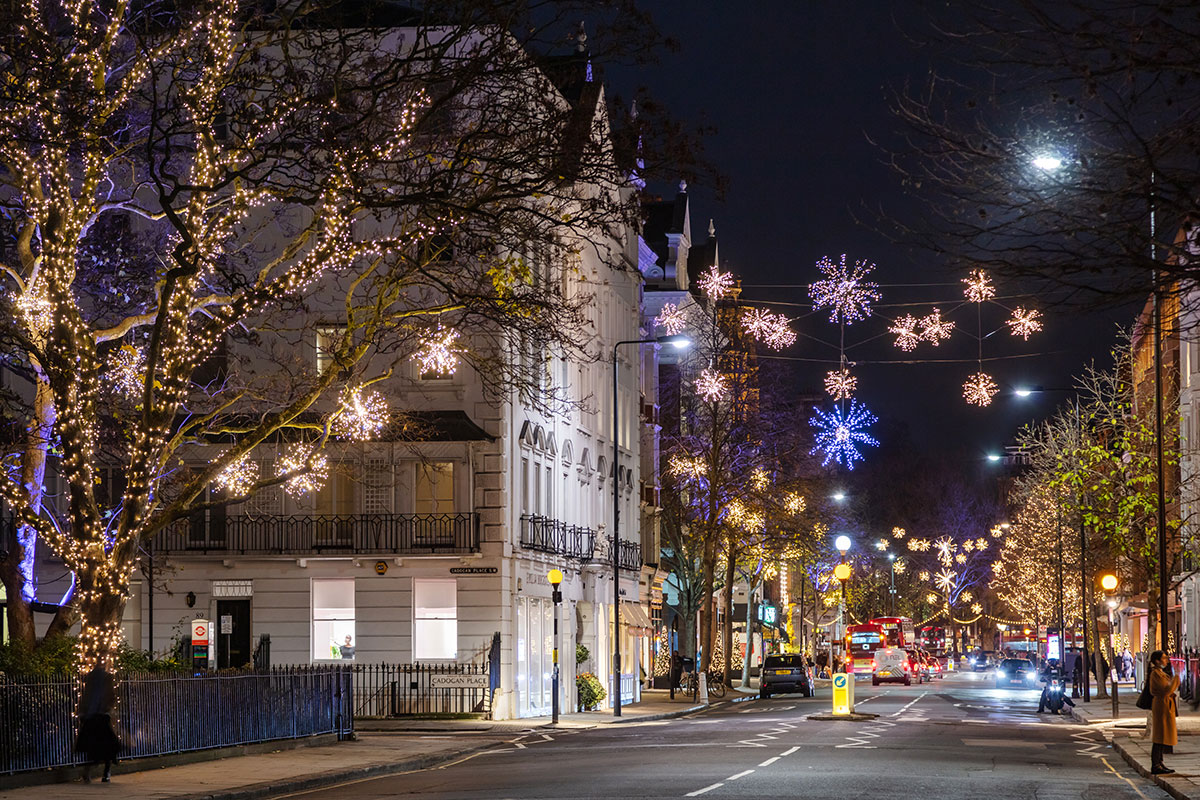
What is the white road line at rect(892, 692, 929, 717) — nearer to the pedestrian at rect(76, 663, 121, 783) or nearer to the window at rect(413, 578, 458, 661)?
the window at rect(413, 578, 458, 661)

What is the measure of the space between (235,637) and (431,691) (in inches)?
226

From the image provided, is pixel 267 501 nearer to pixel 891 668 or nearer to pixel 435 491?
pixel 435 491

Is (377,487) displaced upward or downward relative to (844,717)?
upward

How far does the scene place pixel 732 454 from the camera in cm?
6197

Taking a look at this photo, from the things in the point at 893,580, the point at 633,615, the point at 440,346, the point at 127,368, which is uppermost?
the point at 440,346

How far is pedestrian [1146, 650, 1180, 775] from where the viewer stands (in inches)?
905

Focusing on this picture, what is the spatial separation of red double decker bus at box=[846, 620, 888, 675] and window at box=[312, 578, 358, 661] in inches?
1701

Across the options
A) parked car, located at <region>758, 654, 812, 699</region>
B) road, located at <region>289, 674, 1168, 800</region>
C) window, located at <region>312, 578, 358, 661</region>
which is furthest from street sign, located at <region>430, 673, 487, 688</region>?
parked car, located at <region>758, 654, 812, 699</region>

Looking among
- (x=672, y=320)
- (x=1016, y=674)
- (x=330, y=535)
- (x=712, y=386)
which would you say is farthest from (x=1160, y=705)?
(x=1016, y=674)

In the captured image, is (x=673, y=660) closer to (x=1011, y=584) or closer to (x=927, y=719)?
(x=927, y=719)

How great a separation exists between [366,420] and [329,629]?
16.3 meters

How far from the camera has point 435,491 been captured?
42.8 meters

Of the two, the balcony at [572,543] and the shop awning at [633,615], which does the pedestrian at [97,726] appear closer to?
the balcony at [572,543]

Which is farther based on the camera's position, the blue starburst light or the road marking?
the blue starburst light
